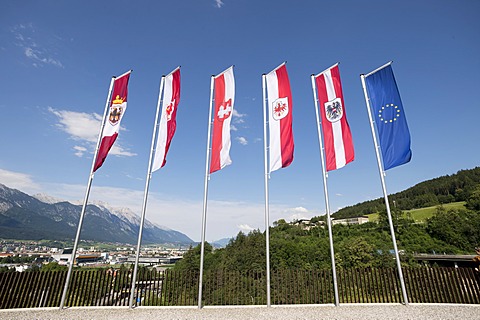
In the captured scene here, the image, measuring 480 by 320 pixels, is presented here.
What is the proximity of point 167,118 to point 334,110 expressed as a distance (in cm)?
726

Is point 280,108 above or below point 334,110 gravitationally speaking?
above

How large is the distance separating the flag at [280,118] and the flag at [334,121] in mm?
1510

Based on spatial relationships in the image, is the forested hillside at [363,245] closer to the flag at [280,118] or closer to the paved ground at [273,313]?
the paved ground at [273,313]

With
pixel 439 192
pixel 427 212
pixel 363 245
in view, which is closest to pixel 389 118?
pixel 363 245

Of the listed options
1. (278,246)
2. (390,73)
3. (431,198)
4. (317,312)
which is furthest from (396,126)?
(431,198)

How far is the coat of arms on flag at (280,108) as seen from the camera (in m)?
11.5

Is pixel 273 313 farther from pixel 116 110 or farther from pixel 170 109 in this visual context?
pixel 116 110

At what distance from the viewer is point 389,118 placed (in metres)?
10.7

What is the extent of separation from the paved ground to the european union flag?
17.0 ft

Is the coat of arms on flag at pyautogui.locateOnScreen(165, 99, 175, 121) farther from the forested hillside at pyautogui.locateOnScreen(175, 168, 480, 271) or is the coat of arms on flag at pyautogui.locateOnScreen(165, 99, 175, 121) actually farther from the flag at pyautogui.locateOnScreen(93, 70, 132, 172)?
the forested hillside at pyautogui.locateOnScreen(175, 168, 480, 271)

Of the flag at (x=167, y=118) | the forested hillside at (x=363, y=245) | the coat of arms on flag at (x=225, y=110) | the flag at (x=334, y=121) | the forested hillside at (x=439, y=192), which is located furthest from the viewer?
the forested hillside at (x=439, y=192)

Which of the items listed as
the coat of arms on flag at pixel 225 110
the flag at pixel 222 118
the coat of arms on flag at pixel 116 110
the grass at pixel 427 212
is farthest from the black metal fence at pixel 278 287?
the grass at pixel 427 212

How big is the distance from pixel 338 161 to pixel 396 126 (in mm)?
2631

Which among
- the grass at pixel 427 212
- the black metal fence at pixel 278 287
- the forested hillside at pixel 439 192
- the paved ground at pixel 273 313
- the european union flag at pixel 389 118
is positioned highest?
the forested hillside at pixel 439 192
